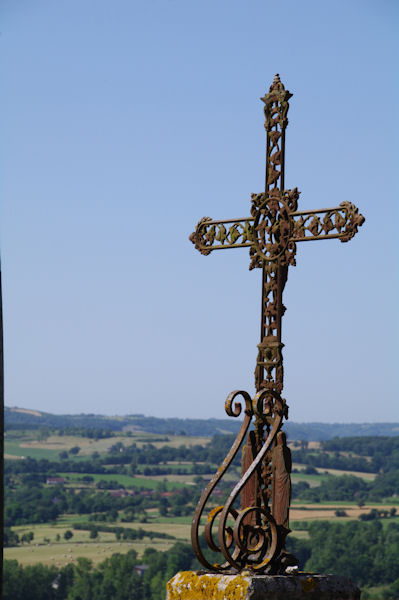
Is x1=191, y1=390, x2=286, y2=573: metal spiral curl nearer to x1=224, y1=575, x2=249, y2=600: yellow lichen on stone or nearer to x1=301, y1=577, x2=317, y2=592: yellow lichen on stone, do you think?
x1=224, y1=575, x2=249, y2=600: yellow lichen on stone

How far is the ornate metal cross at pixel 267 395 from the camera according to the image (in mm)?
7176

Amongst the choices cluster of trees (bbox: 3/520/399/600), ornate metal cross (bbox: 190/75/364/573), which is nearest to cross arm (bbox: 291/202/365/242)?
ornate metal cross (bbox: 190/75/364/573)

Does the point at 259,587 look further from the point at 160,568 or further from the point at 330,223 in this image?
the point at 160,568

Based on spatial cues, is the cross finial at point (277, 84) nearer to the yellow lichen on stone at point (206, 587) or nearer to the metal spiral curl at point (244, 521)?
the metal spiral curl at point (244, 521)

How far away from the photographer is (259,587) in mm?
6586

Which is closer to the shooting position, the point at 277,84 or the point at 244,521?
the point at 244,521

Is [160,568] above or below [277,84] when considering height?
below

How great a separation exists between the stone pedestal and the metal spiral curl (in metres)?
0.15

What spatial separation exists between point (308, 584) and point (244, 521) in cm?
94

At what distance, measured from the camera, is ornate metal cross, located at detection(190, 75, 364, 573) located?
23.5ft

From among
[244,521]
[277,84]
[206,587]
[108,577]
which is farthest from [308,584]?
[108,577]

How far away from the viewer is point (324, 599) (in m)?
6.75

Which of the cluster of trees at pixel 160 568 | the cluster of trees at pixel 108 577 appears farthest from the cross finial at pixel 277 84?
the cluster of trees at pixel 108 577

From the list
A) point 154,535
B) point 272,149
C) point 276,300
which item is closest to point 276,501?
point 276,300
